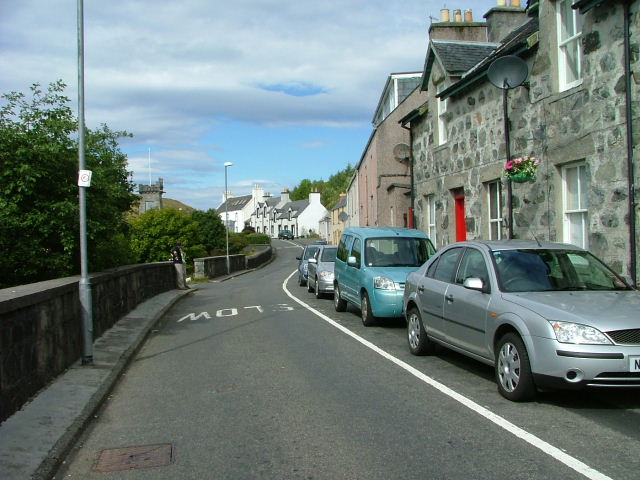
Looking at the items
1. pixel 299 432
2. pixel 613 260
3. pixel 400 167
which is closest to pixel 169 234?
pixel 400 167

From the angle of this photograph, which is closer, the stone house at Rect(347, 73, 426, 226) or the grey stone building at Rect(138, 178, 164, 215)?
the stone house at Rect(347, 73, 426, 226)

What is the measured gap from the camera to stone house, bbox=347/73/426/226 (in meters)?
26.8

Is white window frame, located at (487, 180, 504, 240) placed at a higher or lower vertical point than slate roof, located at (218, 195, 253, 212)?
lower

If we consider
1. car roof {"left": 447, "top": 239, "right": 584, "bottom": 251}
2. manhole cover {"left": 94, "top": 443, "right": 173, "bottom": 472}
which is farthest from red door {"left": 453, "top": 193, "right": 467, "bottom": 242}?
manhole cover {"left": 94, "top": 443, "right": 173, "bottom": 472}

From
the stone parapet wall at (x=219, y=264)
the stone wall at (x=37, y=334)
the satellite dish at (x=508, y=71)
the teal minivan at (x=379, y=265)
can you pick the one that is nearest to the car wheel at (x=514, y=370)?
the stone wall at (x=37, y=334)

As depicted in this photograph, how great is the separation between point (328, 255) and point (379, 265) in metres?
7.48

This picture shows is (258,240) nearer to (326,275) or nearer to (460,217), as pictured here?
(326,275)

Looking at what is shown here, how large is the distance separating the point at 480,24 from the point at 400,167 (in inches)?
335

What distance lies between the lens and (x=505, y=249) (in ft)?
25.2

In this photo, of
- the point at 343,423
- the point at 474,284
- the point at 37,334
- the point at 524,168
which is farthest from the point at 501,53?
the point at 37,334

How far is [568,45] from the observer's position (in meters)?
12.1

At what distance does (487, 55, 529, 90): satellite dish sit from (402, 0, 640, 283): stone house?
0.40m

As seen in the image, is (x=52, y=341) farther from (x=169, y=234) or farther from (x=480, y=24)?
(x=169, y=234)

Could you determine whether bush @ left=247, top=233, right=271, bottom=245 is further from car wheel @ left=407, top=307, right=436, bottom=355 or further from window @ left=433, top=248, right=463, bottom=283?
window @ left=433, top=248, right=463, bottom=283
